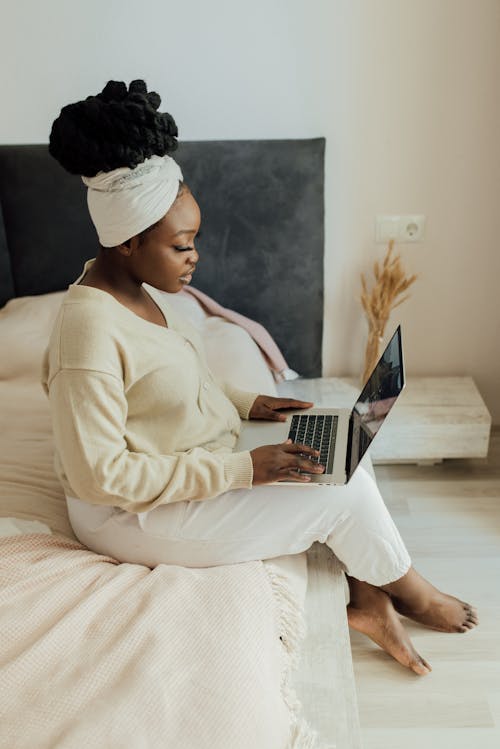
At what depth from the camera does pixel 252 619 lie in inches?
48.1

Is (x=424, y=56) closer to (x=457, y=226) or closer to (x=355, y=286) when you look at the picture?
(x=457, y=226)

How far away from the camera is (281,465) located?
133 centimetres

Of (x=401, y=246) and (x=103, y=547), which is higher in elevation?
(x=401, y=246)

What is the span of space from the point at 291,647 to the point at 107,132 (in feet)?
2.86

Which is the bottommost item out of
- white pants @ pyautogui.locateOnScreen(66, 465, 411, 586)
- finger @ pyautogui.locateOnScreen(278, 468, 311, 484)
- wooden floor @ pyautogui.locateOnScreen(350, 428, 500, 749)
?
wooden floor @ pyautogui.locateOnScreen(350, 428, 500, 749)

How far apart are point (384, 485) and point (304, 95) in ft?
3.67

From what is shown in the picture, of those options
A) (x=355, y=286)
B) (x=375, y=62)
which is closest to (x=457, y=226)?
(x=355, y=286)

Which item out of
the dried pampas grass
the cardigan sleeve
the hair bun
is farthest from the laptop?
the dried pampas grass

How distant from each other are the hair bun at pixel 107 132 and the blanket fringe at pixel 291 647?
0.74 metres

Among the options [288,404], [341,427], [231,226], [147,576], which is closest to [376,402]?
[341,427]

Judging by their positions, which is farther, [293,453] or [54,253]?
[54,253]

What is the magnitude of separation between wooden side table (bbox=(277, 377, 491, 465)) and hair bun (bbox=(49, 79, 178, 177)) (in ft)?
3.85

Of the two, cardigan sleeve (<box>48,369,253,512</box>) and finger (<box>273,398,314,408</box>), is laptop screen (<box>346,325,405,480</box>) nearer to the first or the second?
finger (<box>273,398,314,408</box>)

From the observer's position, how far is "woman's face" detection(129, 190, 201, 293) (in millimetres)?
1289
